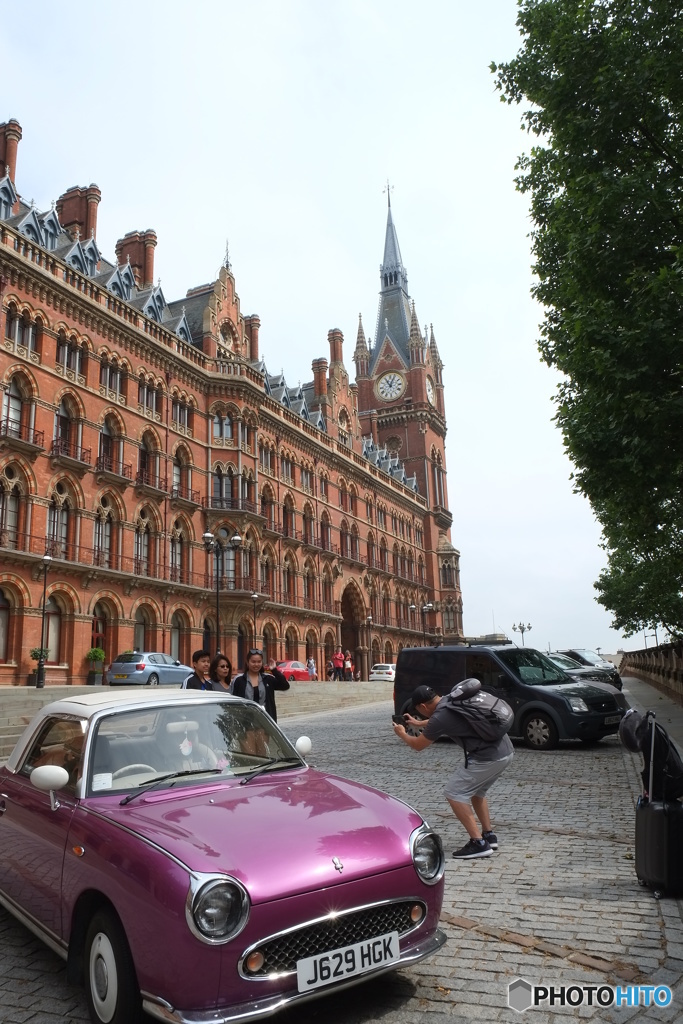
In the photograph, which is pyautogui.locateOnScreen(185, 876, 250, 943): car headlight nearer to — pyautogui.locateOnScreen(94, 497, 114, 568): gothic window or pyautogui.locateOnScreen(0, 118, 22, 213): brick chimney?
pyautogui.locateOnScreen(94, 497, 114, 568): gothic window

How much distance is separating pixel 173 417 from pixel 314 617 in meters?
17.0

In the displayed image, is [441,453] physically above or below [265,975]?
above

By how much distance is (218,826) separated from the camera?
12.0 ft

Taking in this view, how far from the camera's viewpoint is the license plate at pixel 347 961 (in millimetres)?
3242

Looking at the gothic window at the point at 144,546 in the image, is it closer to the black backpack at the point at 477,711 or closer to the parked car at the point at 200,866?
the black backpack at the point at 477,711

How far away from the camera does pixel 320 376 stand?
58094 millimetres

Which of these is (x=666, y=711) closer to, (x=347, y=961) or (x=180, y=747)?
(x=180, y=747)

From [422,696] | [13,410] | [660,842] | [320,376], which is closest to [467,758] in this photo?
Result: [422,696]

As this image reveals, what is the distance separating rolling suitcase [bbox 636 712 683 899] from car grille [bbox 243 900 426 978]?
2504mm

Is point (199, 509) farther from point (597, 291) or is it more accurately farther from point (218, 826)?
point (218, 826)

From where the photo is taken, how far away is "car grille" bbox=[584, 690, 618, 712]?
1343 cm

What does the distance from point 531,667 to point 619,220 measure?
811cm

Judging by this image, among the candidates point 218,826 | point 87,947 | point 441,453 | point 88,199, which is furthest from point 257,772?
point 441,453

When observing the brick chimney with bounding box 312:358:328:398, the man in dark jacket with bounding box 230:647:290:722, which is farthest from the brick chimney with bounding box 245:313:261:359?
the man in dark jacket with bounding box 230:647:290:722
